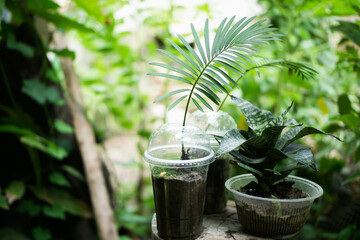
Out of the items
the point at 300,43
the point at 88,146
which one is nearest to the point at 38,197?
the point at 88,146

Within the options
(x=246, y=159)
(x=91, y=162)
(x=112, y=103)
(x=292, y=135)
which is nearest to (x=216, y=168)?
(x=246, y=159)

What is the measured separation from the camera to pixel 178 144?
0.84 m

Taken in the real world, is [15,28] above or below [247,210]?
above

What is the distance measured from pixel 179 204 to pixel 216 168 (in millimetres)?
254

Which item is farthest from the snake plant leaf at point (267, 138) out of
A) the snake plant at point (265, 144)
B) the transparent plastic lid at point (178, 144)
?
the transparent plastic lid at point (178, 144)

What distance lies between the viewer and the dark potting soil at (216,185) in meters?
0.96

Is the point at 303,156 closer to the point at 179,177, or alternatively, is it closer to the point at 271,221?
the point at 271,221

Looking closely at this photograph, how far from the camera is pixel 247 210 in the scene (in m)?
0.80

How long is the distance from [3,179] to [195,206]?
5.04 feet

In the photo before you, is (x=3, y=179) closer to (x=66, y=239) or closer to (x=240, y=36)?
(x=66, y=239)

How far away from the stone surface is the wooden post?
2.90 feet

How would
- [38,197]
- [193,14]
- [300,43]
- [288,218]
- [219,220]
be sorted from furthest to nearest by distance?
[300,43] → [193,14] → [38,197] → [219,220] → [288,218]

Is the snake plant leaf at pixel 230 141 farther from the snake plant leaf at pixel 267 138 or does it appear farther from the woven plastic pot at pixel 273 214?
the woven plastic pot at pixel 273 214

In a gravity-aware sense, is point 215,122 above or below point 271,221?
above
